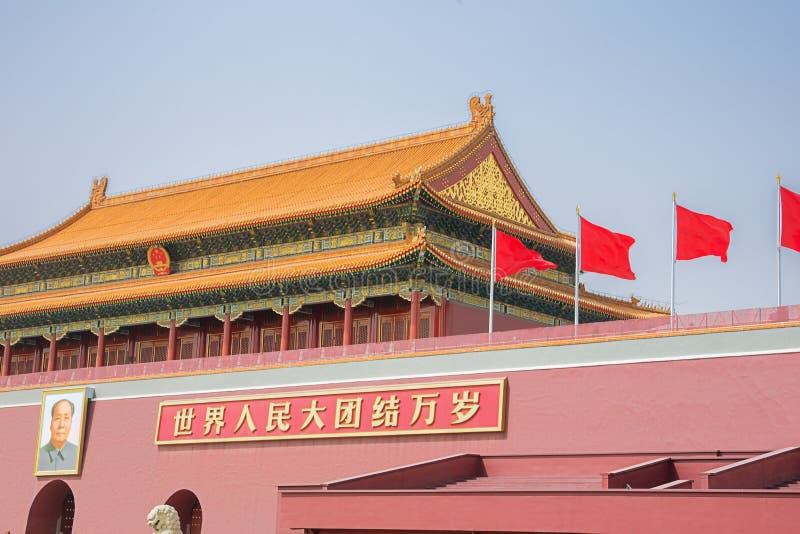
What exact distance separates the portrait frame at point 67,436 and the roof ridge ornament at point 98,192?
36.1 feet

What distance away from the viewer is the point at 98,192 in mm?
40344

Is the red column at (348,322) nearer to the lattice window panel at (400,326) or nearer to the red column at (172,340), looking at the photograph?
the lattice window panel at (400,326)

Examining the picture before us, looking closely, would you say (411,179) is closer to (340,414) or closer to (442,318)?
(442,318)

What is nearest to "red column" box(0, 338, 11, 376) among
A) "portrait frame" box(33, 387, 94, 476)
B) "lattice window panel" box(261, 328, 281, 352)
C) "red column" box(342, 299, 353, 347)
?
"portrait frame" box(33, 387, 94, 476)

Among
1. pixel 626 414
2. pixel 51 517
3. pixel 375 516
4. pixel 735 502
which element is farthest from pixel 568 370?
pixel 51 517

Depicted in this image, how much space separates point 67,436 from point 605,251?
13.2m

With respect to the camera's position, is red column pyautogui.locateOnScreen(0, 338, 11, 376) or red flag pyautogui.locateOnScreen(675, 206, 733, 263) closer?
red flag pyautogui.locateOnScreen(675, 206, 733, 263)

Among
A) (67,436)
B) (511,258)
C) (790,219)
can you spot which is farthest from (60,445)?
(790,219)

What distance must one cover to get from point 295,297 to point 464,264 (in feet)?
13.8

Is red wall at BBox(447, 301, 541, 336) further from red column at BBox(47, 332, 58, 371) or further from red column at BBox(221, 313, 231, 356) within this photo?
red column at BBox(47, 332, 58, 371)

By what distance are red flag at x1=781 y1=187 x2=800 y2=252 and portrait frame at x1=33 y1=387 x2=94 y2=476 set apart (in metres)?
16.0

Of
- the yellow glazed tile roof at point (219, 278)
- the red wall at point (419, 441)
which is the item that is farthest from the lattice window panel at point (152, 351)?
the red wall at point (419, 441)

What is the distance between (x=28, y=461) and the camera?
99.3 ft

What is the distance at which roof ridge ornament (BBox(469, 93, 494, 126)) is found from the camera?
31438 millimetres
